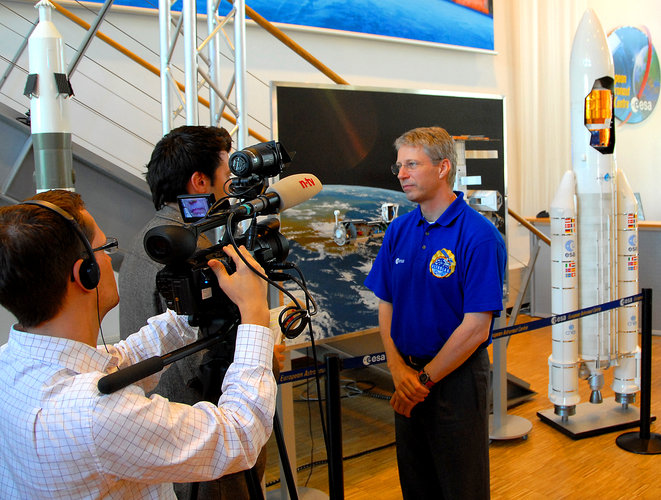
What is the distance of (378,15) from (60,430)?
6.27 meters

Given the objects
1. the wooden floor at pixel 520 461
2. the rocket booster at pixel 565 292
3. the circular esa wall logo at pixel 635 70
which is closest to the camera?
the wooden floor at pixel 520 461

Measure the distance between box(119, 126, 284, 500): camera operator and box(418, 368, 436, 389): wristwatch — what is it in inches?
27.6

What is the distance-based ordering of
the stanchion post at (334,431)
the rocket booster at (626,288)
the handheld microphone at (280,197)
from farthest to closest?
the rocket booster at (626,288) → the stanchion post at (334,431) → the handheld microphone at (280,197)

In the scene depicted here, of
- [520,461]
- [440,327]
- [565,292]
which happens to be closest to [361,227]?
[440,327]

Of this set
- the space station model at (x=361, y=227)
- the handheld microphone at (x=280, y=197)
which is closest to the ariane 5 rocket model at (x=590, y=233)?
the space station model at (x=361, y=227)

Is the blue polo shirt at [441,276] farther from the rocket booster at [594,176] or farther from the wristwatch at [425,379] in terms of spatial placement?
the rocket booster at [594,176]

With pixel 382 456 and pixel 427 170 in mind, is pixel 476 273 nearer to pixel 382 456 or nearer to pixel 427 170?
pixel 427 170

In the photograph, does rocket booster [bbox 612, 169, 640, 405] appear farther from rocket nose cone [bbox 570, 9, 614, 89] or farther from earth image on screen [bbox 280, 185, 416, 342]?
earth image on screen [bbox 280, 185, 416, 342]

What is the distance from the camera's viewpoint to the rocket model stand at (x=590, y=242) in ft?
11.9

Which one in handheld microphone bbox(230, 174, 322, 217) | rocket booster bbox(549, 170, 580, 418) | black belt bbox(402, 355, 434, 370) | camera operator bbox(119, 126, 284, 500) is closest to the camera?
handheld microphone bbox(230, 174, 322, 217)

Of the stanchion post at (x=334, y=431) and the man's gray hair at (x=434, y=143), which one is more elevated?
the man's gray hair at (x=434, y=143)

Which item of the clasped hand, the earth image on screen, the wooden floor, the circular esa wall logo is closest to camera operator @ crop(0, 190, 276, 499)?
the clasped hand

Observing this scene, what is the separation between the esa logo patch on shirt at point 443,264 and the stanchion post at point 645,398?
173 cm

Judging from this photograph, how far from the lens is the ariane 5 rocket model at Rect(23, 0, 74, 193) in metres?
2.23
